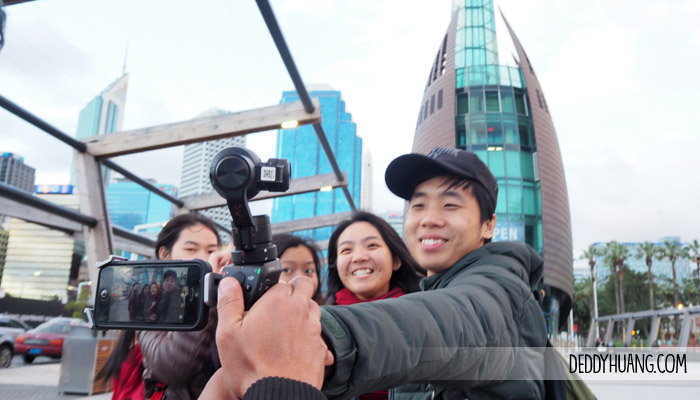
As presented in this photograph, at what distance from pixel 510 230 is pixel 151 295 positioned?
113 ft

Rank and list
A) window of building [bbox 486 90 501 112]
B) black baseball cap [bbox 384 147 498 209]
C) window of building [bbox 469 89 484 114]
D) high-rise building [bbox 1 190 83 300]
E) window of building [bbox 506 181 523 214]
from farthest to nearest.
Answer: window of building [bbox 469 89 484 114] < window of building [bbox 486 90 501 112] < window of building [bbox 506 181 523 214] < high-rise building [bbox 1 190 83 300] < black baseball cap [bbox 384 147 498 209]

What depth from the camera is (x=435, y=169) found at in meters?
1.49

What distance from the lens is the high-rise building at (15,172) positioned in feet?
14.8

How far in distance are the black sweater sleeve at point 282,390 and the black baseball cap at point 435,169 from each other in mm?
929

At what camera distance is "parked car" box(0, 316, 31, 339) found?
10.7m

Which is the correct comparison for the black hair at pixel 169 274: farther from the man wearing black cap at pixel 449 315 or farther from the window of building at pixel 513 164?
the window of building at pixel 513 164

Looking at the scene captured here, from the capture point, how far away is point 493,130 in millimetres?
36094

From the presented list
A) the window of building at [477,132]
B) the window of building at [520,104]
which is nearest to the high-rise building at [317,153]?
the window of building at [477,132]

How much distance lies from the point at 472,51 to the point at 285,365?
43377 millimetres

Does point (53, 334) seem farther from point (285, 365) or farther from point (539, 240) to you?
point (539, 240)

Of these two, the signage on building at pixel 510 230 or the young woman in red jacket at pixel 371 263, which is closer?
the young woman in red jacket at pixel 371 263

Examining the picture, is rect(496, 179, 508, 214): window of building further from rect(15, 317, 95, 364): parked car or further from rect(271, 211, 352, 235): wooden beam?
rect(15, 317, 95, 364): parked car

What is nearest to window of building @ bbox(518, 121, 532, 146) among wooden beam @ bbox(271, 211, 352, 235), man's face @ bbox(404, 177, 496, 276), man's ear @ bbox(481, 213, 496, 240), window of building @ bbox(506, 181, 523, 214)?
window of building @ bbox(506, 181, 523, 214)

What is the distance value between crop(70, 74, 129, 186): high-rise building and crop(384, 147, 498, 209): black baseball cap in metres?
5.02
